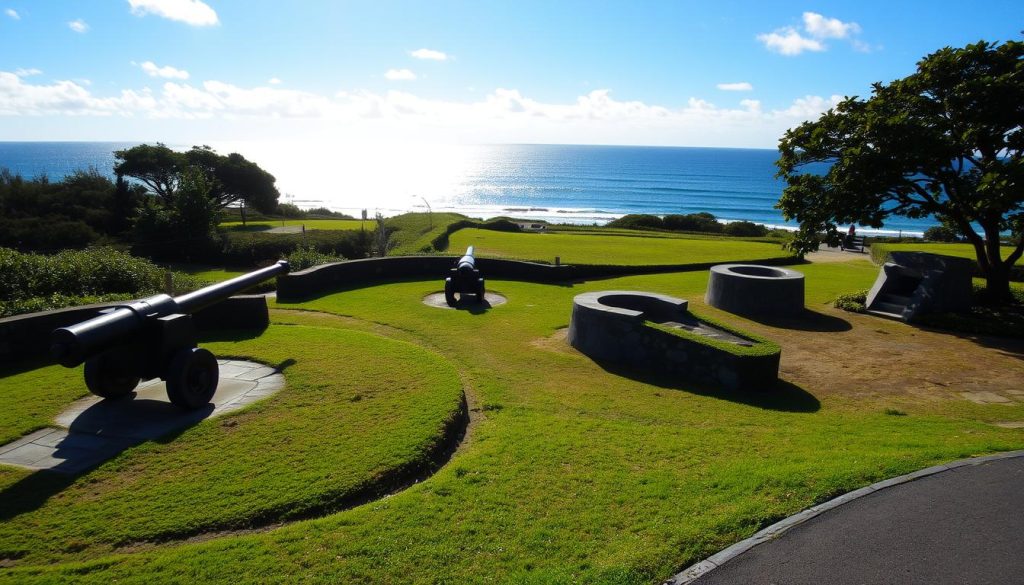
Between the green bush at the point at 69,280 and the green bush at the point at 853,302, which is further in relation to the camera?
the green bush at the point at 853,302

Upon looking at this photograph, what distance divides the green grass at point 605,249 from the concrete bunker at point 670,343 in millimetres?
11096

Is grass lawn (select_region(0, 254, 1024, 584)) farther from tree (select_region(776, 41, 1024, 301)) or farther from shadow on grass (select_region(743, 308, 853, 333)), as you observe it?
tree (select_region(776, 41, 1024, 301))

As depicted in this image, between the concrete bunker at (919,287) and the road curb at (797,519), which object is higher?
the concrete bunker at (919,287)

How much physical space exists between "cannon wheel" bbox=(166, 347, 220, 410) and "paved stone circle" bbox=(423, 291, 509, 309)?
8497mm

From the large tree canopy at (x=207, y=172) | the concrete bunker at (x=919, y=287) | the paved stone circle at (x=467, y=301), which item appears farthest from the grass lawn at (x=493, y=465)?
the large tree canopy at (x=207, y=172)

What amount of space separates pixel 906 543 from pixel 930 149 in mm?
13897

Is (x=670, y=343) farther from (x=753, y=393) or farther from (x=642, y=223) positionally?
(x=642, y=223)

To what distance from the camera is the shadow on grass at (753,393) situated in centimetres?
992

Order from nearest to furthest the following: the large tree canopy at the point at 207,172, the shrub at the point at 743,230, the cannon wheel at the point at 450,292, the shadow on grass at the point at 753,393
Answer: the shadow on grass at the point at 753,393
the cannon wheel at the point at 450,292
the shrub at the point at 743,230
the large tree canopy at the point at 207,172

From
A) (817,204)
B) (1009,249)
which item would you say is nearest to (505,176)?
(1009,249)

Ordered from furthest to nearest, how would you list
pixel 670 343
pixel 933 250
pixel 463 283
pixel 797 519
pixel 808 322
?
pixel 933 250, pixel 463 283, pixel 808 322, pixel 670 343, pixel 797 519

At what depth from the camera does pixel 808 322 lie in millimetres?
16234

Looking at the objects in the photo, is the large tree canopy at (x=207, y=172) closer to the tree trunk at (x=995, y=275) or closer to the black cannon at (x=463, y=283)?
the black cannon at (x=463, y=283)

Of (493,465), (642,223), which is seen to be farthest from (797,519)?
(642,223)
